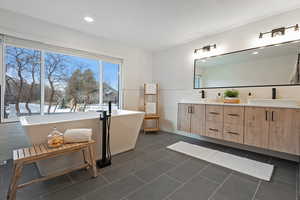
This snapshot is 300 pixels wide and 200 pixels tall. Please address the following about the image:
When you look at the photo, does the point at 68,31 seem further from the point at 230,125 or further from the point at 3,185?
the point at 230,125

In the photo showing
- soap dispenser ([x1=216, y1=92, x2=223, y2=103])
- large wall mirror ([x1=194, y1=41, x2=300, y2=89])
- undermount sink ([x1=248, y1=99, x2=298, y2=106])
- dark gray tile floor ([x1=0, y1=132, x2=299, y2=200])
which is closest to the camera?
dark gray tile floor ([x1=0, y1=132, x2=299, y2=200])

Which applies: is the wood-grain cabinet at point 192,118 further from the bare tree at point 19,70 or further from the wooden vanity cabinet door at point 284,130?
the bare tree at point 19,70

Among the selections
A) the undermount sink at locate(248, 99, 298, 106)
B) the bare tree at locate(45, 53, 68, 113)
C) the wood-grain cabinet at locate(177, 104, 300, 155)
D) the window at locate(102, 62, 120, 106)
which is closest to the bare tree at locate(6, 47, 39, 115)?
the bare tree at locate(45, 53, 68, 113)

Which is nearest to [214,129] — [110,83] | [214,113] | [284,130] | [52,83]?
[214,113]

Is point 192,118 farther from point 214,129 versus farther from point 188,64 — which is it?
point 188,64

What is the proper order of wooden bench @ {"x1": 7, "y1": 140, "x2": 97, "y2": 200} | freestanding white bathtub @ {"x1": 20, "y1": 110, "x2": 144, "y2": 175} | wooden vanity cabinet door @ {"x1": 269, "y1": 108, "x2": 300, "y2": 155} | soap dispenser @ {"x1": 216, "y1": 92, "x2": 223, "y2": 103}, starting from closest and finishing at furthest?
wooden bench @ {"x1": 7, "y1": 140, "x2": 97, "y2": 200}
freestanding white bathtub @ {"x1": 20, "y1": 110, "x2": 144, "y2": 175}
wooden vanity cabinet door @ {"x1": 269, "y1": 108, "x2": 300, "y2": 155}
soap dispenser @ {"x1": 216, "y1": 92, "x2": 223, "y2": 103}

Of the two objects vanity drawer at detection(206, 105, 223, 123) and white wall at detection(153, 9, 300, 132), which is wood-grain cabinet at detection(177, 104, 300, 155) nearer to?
vanity drawer at detection(206, 105, 223, 123)

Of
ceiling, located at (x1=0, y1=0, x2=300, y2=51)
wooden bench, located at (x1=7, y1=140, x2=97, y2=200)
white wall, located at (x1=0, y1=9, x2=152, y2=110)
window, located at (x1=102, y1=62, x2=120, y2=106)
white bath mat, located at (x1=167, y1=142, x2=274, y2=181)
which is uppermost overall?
ceiling, located at (x1=0, y1=0, x2=300, y2=51)

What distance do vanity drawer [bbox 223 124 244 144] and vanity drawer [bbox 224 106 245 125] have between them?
0.23 feet

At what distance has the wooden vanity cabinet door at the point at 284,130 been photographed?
184cm

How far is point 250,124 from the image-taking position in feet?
7.18

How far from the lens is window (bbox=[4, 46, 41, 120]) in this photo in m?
2.30

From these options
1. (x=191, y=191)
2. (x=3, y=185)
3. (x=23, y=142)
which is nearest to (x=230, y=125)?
(x=191, y=191)

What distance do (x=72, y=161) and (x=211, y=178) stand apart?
1887 mm
